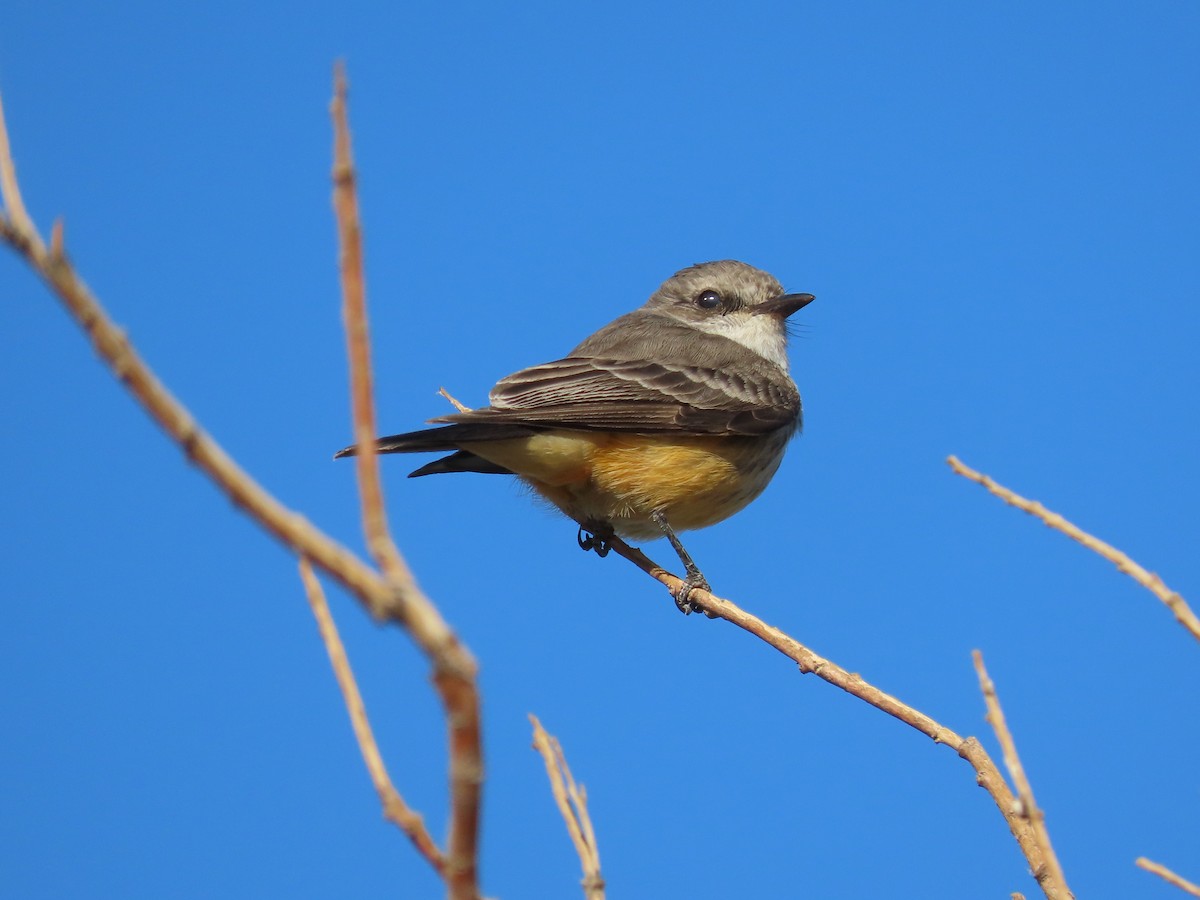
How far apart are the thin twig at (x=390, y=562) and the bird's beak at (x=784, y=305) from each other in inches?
294

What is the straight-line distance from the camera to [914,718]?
3387 mm

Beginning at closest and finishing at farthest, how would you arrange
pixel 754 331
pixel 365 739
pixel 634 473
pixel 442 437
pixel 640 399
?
pixel 365 739, pixel 442 437, pixel 634 473, pixel 640 399, pixel 754 331

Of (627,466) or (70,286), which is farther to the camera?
(627,466)

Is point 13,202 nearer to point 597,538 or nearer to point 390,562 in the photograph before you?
point 390,562

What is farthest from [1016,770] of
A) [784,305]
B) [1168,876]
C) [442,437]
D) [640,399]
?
[784,305]

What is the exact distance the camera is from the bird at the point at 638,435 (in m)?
6.78

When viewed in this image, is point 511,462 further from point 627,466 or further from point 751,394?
point 751,394

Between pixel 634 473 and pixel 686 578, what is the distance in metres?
0.69

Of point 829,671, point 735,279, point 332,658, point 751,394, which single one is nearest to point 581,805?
point 332,658

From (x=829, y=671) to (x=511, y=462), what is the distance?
130 inches

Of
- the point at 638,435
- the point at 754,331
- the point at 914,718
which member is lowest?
the point at 914,718

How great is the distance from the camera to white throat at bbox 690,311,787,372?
29.0 feet

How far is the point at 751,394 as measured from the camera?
308 inches

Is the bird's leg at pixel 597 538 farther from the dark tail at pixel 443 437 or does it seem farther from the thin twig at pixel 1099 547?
the thin twig at pixel 1099 547
